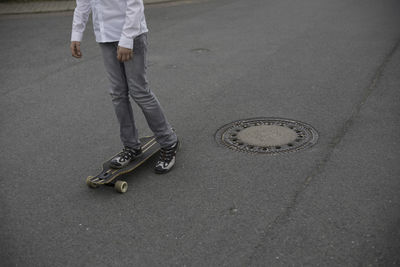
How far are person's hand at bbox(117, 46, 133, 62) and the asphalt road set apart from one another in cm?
110

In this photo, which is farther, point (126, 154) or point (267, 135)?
point (267, 135)

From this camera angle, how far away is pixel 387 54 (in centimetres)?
801

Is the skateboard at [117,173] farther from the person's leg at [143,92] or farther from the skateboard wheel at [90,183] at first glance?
the person's leg at [143,92]

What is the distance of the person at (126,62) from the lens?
13.5ft

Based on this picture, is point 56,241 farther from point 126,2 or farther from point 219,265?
point 126,2

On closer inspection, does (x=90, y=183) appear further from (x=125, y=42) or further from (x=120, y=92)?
(x=125, y=42)

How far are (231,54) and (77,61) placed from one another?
2.64 m

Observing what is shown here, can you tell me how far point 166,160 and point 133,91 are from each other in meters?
0.71

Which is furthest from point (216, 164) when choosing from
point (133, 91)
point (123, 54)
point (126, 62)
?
point (123, 54)

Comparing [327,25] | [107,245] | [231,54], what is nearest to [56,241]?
[107,245]

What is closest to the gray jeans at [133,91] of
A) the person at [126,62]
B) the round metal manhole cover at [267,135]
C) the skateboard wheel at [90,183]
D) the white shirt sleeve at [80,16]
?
the person at [126,62]

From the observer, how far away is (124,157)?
470cm

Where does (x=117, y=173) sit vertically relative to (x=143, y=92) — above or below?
below

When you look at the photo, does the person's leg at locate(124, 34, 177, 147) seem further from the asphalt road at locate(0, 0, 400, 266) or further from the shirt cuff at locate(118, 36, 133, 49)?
the asphalt road at locate(0, 0, 400, 266)
